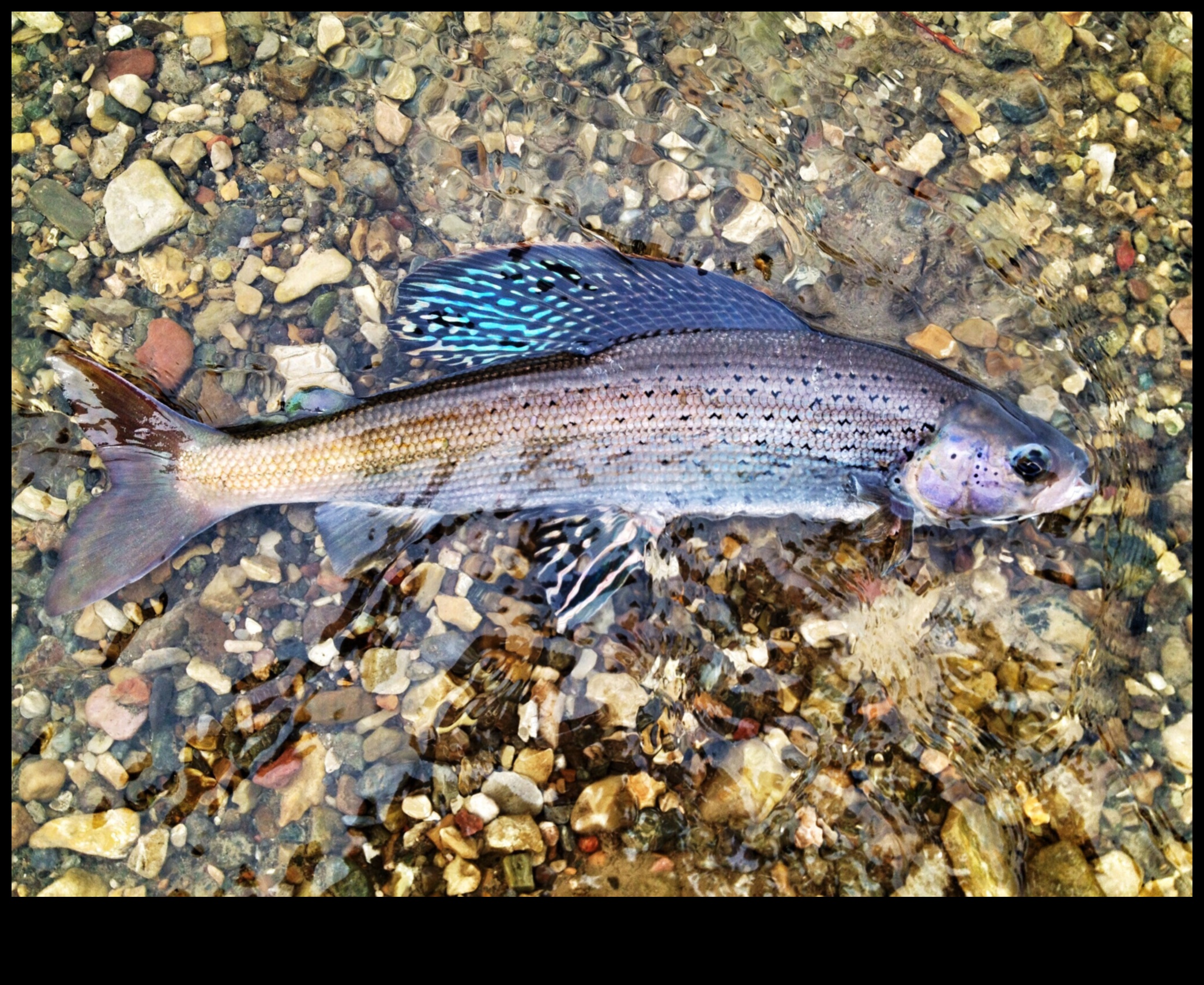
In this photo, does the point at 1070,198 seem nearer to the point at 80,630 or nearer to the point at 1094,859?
the point at 1094,859

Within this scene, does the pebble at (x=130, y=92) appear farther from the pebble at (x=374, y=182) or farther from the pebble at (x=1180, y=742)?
the pebble at (x=1180, y=742)

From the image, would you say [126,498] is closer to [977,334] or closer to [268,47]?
[268,47]

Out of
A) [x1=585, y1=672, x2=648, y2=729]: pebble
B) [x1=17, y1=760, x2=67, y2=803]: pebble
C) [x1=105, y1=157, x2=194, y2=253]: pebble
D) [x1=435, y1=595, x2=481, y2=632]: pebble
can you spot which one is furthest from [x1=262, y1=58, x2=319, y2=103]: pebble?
[x1=17, y1=760, x2=67, y2=803]: pebble

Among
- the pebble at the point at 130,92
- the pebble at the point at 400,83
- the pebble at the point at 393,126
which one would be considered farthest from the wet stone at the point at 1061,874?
the pebble at the point at 130,92

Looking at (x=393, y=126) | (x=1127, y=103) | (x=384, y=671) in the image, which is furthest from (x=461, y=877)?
(x=1127, y=103)

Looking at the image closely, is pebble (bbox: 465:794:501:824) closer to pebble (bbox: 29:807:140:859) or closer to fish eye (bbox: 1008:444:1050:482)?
pebble (bbox: 29:807:140:859)

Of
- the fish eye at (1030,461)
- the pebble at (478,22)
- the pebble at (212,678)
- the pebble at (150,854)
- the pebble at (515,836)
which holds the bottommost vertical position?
the pebble at (150,854)

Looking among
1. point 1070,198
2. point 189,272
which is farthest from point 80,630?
point 1070,198
